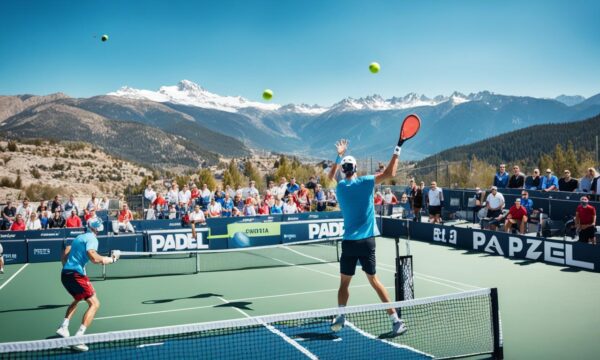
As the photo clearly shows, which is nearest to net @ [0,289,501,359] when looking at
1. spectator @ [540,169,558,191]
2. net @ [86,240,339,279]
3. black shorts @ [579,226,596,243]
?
net @ [86,240,339,279]

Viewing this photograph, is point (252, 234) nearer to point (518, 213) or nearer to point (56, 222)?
point (56, 222)

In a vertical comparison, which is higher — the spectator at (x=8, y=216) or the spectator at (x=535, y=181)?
the spectator at (x=535, y=181)

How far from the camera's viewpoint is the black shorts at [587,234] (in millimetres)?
16672

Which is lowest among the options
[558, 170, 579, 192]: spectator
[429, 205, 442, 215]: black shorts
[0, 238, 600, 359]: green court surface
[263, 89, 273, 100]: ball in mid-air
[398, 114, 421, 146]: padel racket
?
[0, 238, 600, 359]: green court surface

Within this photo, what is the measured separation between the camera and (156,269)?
17.4m

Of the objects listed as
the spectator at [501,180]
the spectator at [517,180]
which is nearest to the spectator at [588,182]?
the spectator at [517,180]

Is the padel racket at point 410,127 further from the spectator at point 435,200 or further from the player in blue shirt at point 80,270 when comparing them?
the spectator at point 435,200

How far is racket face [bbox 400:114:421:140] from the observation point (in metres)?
7.77

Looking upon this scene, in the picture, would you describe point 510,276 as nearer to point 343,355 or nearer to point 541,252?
point 541,252

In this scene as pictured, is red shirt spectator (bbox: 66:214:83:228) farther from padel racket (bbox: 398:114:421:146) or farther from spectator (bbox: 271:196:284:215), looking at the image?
padel racket (bbox: 398:114:421:146)

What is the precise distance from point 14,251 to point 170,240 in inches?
215

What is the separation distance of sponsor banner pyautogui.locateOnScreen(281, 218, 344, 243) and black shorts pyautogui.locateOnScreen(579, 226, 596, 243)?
8.94 metres

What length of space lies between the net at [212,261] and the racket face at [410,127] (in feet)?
27.6

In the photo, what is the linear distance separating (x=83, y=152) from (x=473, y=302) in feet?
318
